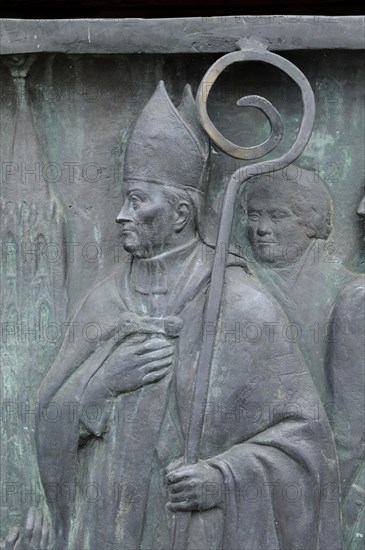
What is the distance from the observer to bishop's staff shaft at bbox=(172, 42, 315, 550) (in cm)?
374

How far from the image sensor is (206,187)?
3.90 meters

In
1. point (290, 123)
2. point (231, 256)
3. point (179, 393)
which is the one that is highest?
point (290, 123)

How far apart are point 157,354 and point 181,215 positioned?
1.45ft

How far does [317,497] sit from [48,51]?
164 centimetres

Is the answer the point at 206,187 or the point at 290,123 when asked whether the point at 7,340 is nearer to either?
the point at 206,187

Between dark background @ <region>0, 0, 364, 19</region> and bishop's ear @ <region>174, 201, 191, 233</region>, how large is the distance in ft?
3.81

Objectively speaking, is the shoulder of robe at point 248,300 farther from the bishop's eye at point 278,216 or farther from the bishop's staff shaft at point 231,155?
the bishop's eye at point 278,216

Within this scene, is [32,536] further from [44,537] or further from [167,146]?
[167,146]

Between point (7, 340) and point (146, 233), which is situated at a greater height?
point (146, 233)

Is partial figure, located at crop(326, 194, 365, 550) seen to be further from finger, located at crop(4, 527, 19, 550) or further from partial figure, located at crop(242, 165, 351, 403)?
finger, located at crop(4, 527, 19, 550)

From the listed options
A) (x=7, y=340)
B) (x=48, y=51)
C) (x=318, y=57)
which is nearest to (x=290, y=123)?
(x=318, y=57)

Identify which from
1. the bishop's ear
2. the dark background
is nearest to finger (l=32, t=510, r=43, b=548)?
the bishop's ear

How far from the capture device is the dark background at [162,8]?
4.69m

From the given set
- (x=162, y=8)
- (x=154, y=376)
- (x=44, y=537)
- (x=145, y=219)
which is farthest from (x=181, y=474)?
(x=162, y=8)
